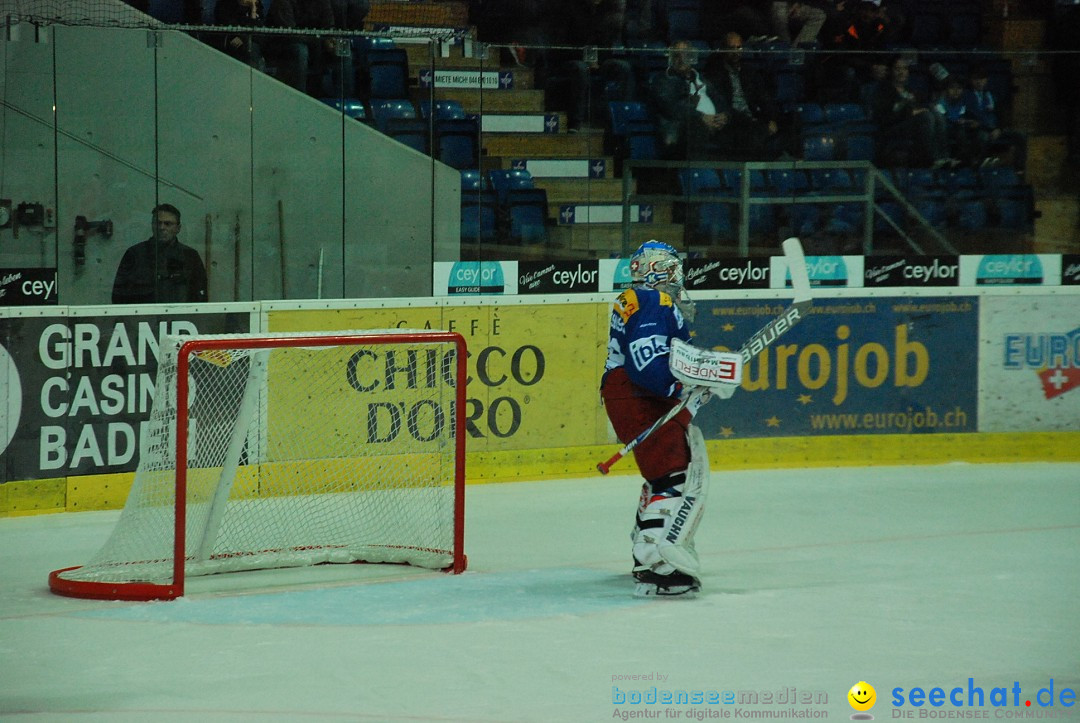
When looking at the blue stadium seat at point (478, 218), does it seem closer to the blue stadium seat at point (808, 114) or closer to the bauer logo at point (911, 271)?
the blue stadium seat at point (808, 114)

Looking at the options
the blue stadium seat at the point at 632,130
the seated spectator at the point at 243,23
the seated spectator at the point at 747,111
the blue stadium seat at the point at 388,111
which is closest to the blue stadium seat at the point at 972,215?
the seated spectator at the point at 747,111

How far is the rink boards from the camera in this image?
673cm

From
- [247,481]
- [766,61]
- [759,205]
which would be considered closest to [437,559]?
[247,481]

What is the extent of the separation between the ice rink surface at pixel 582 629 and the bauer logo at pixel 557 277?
1.39 m

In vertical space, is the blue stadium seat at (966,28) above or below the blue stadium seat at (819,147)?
above

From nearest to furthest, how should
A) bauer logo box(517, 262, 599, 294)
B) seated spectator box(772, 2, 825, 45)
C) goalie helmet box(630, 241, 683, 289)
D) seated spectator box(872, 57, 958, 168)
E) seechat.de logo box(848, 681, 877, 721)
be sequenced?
seechat.de logo box(848, 681, 877, 721) → goalie helmet box(630, 241, 683, 289) → bauer logo box(517, 262, 599, 294) → seated spectator box(872, 57, 958, 168) → seated spectator box(772, 2, 825, 45)

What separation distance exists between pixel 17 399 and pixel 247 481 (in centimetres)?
131

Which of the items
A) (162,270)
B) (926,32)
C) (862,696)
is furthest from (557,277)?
(862,696)

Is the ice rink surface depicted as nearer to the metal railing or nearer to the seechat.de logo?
the seechat.de logo

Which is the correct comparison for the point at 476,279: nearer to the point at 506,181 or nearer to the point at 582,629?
the point at 506,181

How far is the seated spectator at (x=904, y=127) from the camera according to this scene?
884 centimetres

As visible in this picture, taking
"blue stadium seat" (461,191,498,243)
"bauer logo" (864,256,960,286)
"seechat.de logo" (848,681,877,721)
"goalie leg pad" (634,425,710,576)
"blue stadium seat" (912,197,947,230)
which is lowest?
"seechat.de logo" (848,681,877,721)

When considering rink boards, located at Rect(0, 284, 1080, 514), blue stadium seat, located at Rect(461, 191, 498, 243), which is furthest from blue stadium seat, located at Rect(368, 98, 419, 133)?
rink boards, located at Rect(0, 284, 1080, 514)

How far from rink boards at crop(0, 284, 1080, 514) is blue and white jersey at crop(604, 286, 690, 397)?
243 centimetres
